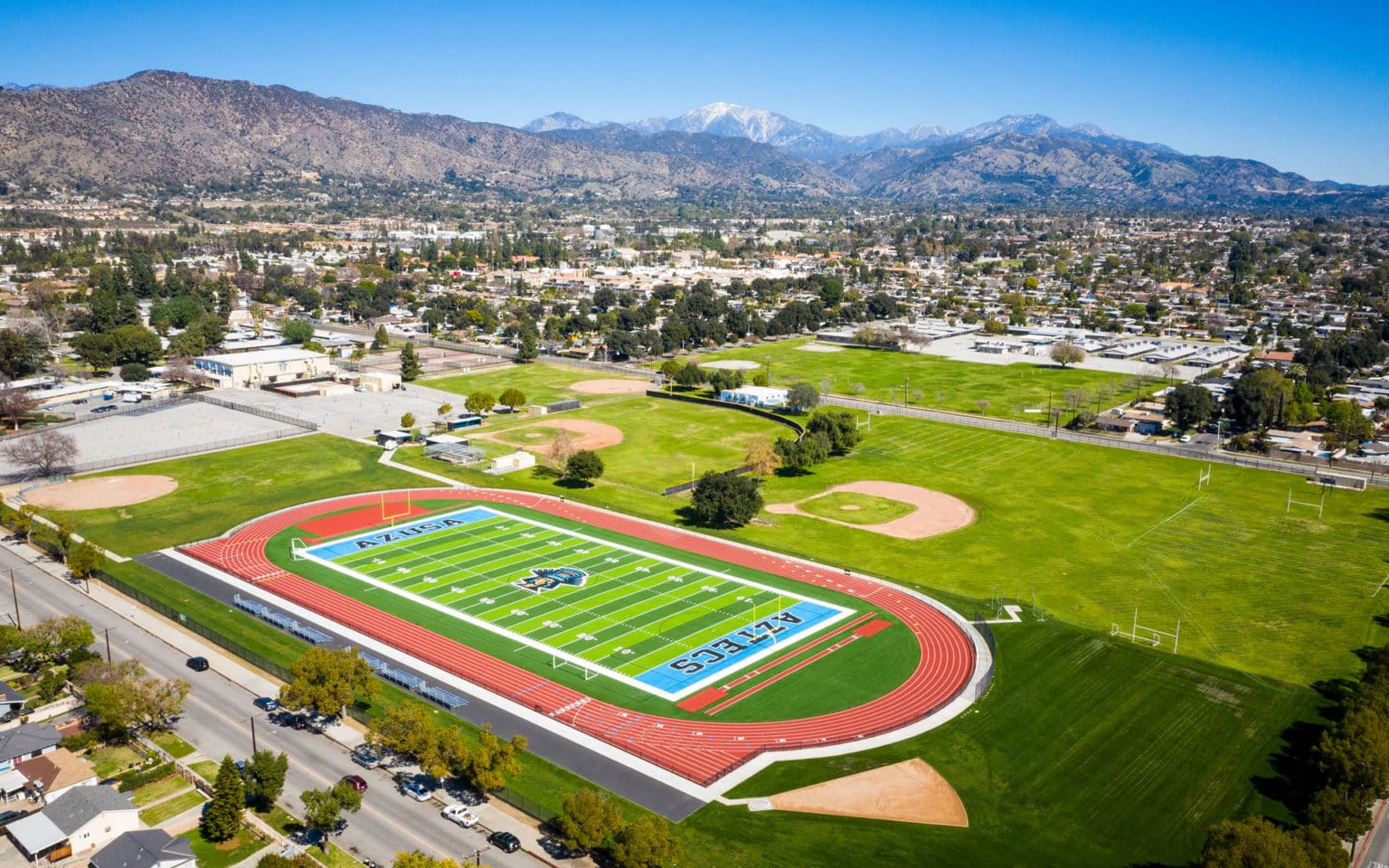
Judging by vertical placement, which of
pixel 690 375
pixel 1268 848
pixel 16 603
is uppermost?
pixel 690 375

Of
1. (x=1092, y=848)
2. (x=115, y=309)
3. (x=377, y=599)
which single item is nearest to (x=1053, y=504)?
(x=1092, y=848)

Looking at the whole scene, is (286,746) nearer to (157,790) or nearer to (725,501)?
(157,790)

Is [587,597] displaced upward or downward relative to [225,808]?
downward

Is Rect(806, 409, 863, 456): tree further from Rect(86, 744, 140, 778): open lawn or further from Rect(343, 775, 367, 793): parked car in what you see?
Rect(86, 744, 140, 778): open lawn

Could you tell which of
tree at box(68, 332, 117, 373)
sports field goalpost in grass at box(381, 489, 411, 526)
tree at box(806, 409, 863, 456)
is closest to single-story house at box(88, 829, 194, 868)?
sports field goalpost in grass at box(381, 489, 411, 526)

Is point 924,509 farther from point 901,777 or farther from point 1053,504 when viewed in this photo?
point 901,777

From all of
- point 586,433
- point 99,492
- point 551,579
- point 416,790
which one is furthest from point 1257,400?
point 99,492
